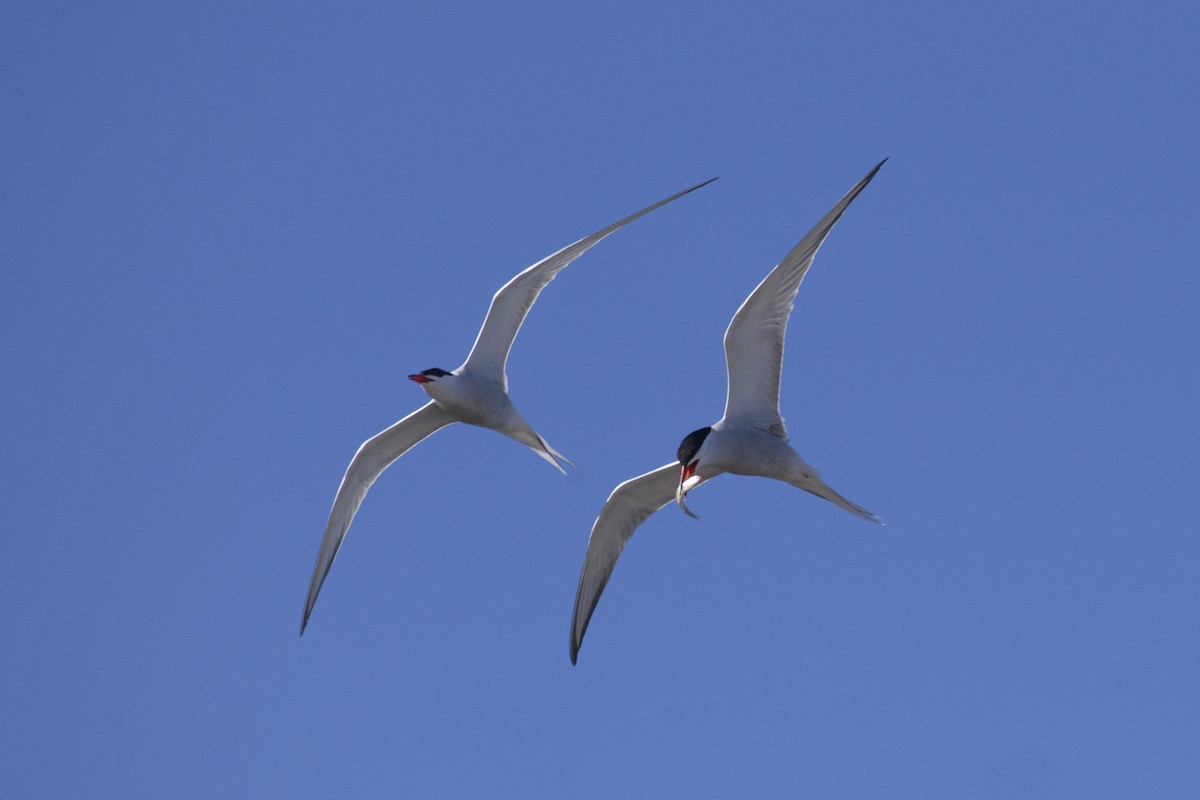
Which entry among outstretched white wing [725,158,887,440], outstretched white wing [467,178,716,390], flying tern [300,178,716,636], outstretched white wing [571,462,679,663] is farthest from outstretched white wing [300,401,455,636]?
outstretched white wing [725,158,887,440]

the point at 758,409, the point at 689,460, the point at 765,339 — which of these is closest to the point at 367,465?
the point at 689,460

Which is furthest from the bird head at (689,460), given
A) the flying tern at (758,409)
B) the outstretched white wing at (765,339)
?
the outstretched white wing at (765,339)

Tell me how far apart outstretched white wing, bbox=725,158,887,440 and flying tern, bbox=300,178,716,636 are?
5.88ft

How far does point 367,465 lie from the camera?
13.6 meters

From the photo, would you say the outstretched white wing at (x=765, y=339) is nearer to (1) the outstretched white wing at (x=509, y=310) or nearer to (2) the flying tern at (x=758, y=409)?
(2) the flying tern at (x=758, y=409)

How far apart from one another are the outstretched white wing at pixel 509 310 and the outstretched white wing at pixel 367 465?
630 millimetres

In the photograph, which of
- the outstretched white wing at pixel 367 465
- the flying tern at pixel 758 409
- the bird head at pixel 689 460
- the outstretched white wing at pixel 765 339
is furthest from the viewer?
the outstretched white wing at pixel 367 465

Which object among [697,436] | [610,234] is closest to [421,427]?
[610,234]

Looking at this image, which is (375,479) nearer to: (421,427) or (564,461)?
(421,427)

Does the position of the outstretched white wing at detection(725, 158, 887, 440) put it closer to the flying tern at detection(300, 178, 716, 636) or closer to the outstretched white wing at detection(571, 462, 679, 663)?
the outstretched white wing at detection(571, 462, 679, 663)

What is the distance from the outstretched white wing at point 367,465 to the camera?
13273 millimetres

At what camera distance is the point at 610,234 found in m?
12.1

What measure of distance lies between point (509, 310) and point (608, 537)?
6.53 ft

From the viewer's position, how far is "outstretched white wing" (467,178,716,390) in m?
12.5
